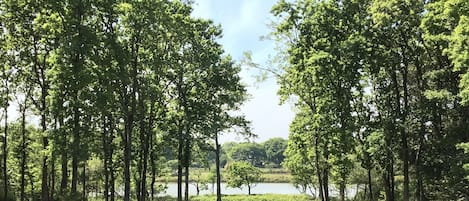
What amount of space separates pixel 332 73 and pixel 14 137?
19.8 m

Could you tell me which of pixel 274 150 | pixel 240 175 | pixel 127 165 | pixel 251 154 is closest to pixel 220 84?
pixel 127 165

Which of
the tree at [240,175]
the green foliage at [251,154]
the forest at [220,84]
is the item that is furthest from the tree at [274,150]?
the forest at [220,84]

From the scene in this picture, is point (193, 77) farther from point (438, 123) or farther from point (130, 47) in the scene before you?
point (438, 123)

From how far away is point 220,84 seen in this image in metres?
26.7

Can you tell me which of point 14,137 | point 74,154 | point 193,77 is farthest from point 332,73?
point 14,137

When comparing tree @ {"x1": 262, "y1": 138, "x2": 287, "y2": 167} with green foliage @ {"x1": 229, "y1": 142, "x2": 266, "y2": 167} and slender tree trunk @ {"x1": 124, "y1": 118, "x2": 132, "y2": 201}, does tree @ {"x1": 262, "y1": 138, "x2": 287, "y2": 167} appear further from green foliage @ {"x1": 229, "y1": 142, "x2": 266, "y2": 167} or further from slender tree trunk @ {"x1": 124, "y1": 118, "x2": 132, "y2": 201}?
slender tree trunk @ {"x1": 124, "y1": 118, "x2": 132, "y2": 201}

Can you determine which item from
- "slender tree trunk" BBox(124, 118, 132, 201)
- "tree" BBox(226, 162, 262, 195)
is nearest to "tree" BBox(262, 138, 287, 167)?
"tree" BBox(226, 162, 262, 195)

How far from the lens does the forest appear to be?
16.9 metres

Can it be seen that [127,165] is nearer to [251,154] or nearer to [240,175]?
[240,175]

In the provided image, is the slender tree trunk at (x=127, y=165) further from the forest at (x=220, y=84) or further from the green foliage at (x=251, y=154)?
the green foliage at (x=251, y=154)

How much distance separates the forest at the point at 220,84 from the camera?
1694 cm

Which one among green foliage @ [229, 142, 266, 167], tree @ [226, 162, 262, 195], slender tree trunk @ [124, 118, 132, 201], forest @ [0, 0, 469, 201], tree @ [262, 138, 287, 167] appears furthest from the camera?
tree @ [262, 138, 287, 167]

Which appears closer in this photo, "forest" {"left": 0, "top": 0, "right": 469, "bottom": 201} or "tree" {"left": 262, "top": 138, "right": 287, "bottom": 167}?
"forest" {"left": 0, "top": 0, "right": 469, "bottom": 201}

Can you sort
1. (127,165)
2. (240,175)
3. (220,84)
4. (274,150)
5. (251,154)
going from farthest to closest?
(274,150), (251,154), (240,175), (220,84), (127,165)
